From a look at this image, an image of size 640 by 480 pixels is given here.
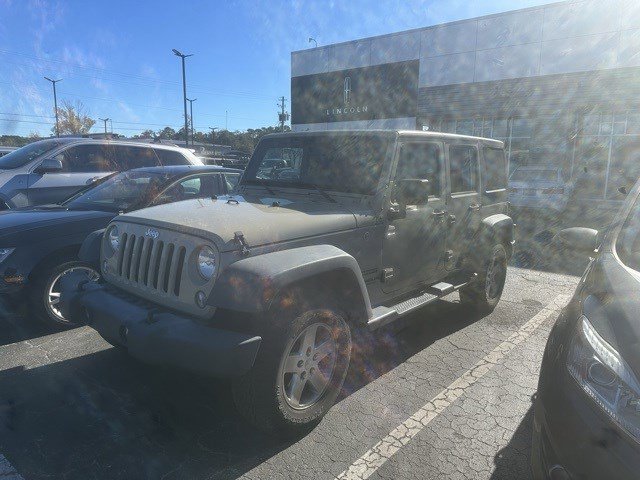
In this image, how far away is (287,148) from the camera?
4273mm

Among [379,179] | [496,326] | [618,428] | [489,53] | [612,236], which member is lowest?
[496,326]

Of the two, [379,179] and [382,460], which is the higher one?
[379,179]

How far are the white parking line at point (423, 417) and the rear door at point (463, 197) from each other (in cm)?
97

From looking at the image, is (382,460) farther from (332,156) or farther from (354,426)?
(332,156)

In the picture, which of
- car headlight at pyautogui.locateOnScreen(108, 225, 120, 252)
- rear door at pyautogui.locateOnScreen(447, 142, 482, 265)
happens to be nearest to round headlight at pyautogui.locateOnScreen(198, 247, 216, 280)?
car headlight at pyautogui.locateOnScreen(108, 225, 120, 252)

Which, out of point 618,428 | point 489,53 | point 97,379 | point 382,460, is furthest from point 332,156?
point 489,53

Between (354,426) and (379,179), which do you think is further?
(379,179)

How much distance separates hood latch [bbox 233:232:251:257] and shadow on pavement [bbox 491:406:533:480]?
1.89 m

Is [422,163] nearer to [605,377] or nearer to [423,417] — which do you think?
[423,417]

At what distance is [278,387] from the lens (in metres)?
2.77

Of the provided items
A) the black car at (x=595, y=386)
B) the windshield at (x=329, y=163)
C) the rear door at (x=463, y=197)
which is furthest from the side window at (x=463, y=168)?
the black car at (x=595, y=386)

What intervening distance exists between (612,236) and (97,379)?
3732 mm

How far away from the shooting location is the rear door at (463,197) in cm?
453

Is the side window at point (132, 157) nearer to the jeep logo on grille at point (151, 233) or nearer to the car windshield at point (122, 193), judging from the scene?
the car windshield at point (122, 193)
